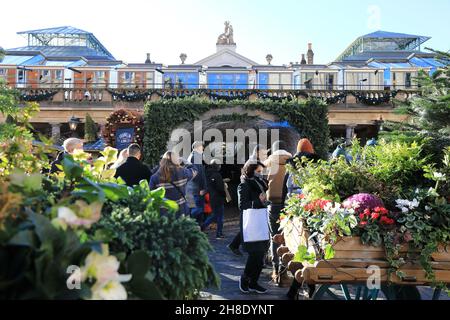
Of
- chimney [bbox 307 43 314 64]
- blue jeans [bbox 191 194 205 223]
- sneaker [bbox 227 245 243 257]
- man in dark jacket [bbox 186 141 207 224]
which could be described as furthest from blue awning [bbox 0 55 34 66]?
sneaker [bbox 227 245 243 257]

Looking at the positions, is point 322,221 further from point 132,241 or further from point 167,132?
point 167,132

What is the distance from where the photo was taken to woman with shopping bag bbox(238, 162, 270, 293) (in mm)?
5895

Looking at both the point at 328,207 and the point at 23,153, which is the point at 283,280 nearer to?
the point at 328,207

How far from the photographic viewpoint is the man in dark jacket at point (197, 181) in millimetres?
9500

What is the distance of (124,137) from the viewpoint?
42.1ft

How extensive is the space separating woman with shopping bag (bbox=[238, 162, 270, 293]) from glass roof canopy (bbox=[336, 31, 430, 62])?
151 feet

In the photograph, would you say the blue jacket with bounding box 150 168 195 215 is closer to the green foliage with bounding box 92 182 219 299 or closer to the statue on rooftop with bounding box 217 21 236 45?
the green foliage with bounding box 92 182 219 299

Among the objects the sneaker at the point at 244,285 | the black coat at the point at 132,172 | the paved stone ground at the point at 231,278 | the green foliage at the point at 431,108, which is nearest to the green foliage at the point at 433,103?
the green foliage at the point at 431,108

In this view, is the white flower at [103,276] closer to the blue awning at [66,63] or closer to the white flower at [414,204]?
the white flower at [414,204]

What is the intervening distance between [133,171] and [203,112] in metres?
9.42

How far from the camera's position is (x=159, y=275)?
198 centimetres

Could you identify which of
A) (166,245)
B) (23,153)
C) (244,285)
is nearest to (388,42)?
(244,285)
